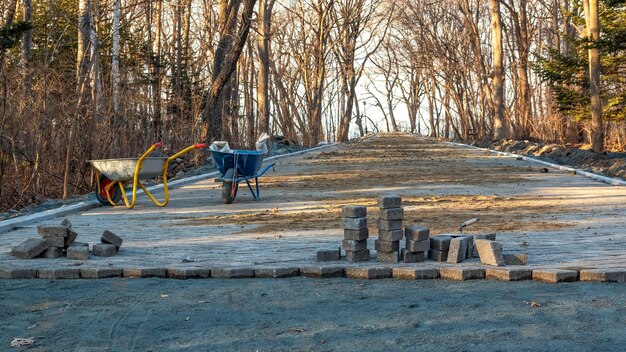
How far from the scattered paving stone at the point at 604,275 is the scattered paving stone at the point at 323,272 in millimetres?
1668

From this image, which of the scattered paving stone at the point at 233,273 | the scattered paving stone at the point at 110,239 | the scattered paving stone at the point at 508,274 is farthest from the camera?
the scattered paving stone at the point at 110,239

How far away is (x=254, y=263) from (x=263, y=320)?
70.5 inches

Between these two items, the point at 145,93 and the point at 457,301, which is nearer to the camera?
the point at 457,301

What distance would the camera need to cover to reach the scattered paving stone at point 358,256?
6.54m

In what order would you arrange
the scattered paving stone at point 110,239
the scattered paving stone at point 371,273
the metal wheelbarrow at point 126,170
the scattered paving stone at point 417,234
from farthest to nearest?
the metal wheelbarrow at point 126,170
the scattered paving stone at point 110,239
the scattered paving stone at point 417,234
the scattered paving stone at point 371,273

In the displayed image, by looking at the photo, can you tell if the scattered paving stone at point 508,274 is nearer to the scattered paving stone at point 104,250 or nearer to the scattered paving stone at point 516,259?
the scattered paving stone at point 516,259

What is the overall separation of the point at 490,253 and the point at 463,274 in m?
0.42

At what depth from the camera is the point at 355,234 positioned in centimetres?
650

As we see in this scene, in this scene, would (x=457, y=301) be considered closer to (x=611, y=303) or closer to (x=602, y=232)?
(x=611, y=303)

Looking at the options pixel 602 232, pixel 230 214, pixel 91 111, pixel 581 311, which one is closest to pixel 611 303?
pixel 581 311

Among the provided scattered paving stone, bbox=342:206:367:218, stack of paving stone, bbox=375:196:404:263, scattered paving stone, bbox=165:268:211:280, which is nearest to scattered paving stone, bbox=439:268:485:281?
stack of paving stone, bbox=375:196:404:263

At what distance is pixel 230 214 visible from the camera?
10977mm

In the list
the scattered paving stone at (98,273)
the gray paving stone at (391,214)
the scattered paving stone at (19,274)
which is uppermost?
the gray paving stone at (391,214)

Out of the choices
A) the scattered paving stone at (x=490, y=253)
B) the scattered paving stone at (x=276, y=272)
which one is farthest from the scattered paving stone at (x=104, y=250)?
the scattered paving stone at (x=490, y=253)
